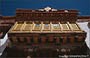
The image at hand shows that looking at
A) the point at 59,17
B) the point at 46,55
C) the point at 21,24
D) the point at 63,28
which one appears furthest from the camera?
the point at 59,17

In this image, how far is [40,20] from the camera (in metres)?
12.5

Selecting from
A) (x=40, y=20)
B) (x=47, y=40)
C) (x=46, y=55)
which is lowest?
(x=46, y=55)

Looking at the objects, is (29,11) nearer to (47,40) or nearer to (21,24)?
(21,24)

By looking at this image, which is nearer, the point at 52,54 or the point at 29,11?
the point at 52,54

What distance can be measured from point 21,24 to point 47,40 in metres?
2.46

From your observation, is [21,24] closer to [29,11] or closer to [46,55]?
[29,11]

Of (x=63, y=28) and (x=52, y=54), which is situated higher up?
(x=63, y=28)

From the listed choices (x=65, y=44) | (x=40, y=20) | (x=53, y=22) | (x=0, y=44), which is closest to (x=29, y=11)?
(x=40, y=20)

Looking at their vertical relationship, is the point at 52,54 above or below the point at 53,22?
below

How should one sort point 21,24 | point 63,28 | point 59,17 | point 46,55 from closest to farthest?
point 46,55 < point 63,28 < point 21,24 < point 59,17

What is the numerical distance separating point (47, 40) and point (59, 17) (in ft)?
9.67

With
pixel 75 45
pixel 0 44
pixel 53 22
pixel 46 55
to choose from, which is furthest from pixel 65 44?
pixel 0 44

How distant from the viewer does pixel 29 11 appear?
43.1 ft

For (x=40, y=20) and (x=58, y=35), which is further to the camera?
(x=40, y=20)
